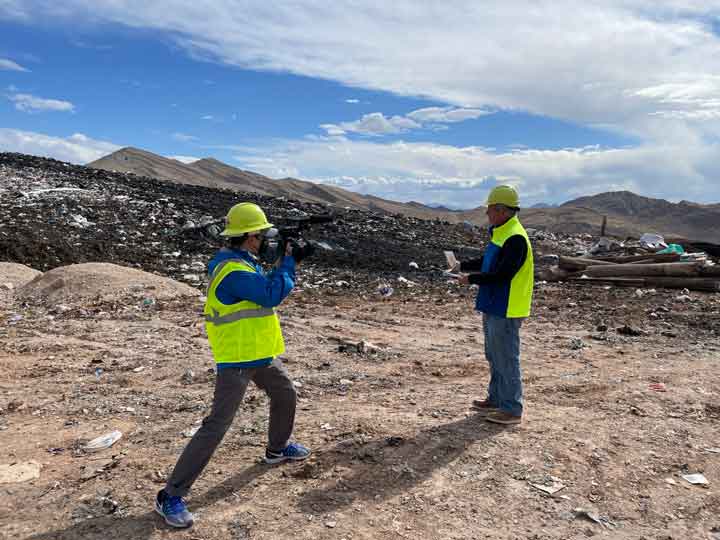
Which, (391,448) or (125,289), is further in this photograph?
(125,289)

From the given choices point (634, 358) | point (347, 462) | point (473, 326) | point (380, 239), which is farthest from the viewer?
point (380, 239)

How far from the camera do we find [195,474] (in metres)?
2.97

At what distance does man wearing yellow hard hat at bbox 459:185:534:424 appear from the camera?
3.90m

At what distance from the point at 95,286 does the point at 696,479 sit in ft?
26.0

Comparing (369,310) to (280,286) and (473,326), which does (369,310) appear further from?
(280,286)

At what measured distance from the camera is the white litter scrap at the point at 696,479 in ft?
11.6

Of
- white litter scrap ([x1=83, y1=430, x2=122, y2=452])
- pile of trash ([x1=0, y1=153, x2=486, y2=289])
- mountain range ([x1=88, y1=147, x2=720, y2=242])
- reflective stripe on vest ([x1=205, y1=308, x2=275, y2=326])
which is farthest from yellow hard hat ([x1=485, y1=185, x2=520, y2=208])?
mountain range ([x1=88, y1=147, x2=720, y2=242])

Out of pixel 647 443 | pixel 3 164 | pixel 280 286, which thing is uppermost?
pixel 3 164

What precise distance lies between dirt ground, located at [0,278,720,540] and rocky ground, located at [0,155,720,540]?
2 centimetres

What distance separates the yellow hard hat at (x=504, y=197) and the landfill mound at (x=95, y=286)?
20.0 feet

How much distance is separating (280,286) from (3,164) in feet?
61.9

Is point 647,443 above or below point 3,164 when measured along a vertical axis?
below

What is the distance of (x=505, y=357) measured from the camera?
4.04 meters

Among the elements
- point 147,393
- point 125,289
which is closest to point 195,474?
point 147,393
